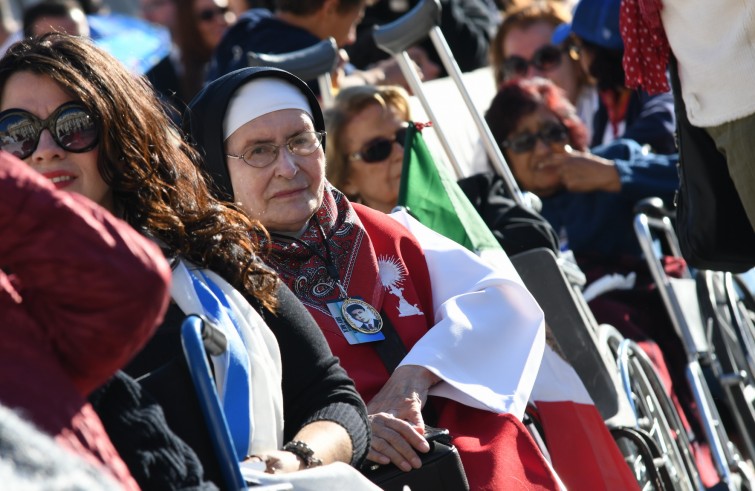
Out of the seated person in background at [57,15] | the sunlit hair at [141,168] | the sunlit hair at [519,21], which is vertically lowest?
the sunlit hair at [519,21]

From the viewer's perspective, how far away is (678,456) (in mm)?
4512

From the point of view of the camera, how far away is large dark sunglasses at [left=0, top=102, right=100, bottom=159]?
2736mm

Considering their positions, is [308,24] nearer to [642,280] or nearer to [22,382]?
[642,280]

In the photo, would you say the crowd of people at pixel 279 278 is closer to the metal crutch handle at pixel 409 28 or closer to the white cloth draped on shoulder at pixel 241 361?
the white cloth draped on shoulder at pixel 241 361

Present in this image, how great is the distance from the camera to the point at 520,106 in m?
5.49

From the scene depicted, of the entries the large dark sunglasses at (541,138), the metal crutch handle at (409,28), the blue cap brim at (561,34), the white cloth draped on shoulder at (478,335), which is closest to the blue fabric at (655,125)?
the large dark sunglasses at (541,138)

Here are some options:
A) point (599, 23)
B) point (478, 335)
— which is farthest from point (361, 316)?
point (599, 23)

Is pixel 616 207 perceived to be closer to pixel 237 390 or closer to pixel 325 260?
pixel 325 260

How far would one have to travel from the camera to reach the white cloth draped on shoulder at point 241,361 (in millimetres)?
2486

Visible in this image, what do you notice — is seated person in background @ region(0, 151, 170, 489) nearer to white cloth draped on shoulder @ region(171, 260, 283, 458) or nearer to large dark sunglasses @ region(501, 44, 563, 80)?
white cloth draped on shoulder @ region(171, 260, 283, 458)

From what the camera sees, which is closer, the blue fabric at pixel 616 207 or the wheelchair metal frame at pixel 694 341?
the wheelchair metal frame at pixel 694 341

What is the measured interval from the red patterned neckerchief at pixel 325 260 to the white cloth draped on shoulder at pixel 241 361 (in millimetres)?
658

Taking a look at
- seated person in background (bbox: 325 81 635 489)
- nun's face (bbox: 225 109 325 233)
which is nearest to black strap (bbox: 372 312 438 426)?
nun's face (bbox: 225 109 325 233)

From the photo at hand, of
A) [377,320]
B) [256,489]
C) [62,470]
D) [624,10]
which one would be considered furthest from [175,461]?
[624,10]
